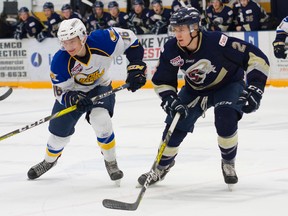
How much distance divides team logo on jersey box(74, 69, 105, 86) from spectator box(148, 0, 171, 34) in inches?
262

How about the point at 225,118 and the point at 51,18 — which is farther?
the point at 51,18

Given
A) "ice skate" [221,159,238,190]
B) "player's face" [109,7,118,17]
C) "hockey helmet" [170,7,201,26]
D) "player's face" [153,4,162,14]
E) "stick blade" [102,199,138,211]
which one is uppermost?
"hockey helmet" [170,7,201,26]

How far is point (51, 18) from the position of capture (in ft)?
43.1

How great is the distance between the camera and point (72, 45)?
491cm

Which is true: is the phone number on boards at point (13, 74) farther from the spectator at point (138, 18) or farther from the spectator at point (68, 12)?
the spectator at point (138, 18)

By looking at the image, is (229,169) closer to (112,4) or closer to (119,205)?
(119,205)

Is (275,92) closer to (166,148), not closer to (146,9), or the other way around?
(146,9)

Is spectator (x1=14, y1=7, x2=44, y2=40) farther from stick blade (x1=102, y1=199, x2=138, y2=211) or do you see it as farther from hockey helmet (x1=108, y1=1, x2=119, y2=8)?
stick blade (x1=102, y1=199, x2=138, y2=211)

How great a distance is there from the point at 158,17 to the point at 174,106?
7.52m

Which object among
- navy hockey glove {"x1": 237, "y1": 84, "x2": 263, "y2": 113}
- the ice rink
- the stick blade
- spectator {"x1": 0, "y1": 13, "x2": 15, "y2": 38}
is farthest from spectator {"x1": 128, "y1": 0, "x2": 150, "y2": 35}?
the stick blade

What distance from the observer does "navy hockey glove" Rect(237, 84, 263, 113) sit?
178 inches

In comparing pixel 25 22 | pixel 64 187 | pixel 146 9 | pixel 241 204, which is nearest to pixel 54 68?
pixel 64 187

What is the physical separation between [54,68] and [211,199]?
126 cm

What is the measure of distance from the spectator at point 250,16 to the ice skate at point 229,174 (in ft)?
21.9
